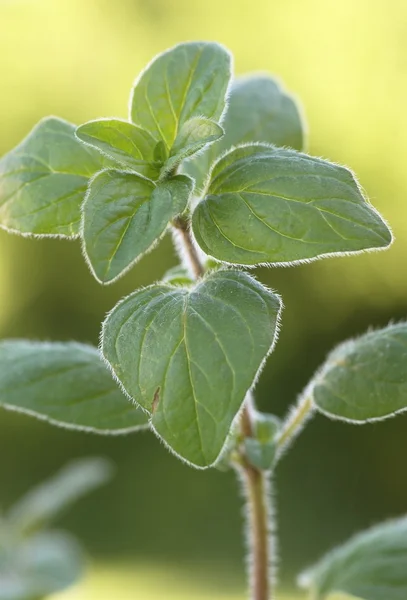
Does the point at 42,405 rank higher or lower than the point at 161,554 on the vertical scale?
lower

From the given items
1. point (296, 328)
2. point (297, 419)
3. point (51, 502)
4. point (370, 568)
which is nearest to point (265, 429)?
point (297, 419)

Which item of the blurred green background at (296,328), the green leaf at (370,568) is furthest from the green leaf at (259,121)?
the blurred green background at (296,328)

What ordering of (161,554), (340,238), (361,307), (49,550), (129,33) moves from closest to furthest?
(340,238) → (49,550) → (161,554) → (361,307) → (129,33)

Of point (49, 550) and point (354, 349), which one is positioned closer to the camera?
point (354, 349)

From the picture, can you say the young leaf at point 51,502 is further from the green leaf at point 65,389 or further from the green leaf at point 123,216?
the green leaf at point 123,216

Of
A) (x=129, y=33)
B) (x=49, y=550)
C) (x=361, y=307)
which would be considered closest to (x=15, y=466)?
(x=361, y=307)

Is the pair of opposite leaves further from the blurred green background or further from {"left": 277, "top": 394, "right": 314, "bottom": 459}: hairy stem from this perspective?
the blurred green background

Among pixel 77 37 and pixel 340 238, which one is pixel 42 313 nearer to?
pixel 77 37

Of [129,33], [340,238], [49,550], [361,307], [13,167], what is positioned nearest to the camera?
[340,238]
